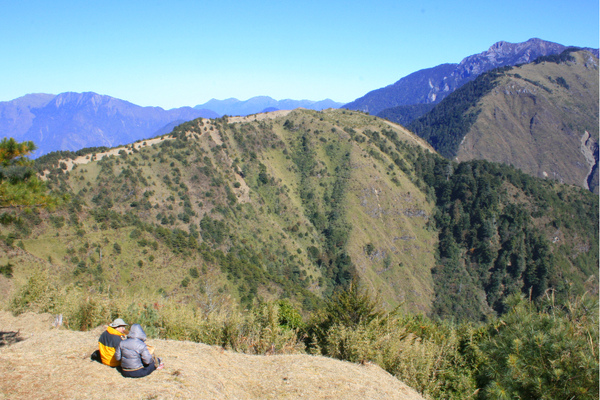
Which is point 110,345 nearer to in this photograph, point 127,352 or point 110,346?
point 110,346

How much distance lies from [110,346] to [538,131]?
19725 centimetres

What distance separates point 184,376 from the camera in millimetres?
8023

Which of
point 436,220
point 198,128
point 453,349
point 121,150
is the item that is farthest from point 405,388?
point 436,220

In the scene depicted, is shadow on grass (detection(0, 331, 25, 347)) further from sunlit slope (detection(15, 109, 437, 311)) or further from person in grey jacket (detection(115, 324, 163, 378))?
sunlit slope (detection(15, 109, 437, 311))

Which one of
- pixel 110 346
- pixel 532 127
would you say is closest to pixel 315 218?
pixel 110 346

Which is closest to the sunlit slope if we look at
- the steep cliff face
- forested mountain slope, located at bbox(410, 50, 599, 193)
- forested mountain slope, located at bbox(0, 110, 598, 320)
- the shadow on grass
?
forested mountain slope, located at bbox(0, 110, 598, 320)

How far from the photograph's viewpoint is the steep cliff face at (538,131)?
154m

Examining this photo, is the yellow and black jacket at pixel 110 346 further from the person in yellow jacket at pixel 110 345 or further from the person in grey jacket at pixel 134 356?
the person in grey jacket at pixel 134 356

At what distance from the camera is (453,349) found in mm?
13352

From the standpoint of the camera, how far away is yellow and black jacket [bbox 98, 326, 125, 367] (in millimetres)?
7871

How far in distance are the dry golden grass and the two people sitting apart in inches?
7.0

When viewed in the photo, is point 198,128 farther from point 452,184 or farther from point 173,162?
point 452,184

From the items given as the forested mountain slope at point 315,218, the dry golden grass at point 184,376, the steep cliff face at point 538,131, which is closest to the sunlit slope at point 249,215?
the forested mountain slope at point 315,218

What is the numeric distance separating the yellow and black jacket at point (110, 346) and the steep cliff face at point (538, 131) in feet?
572
